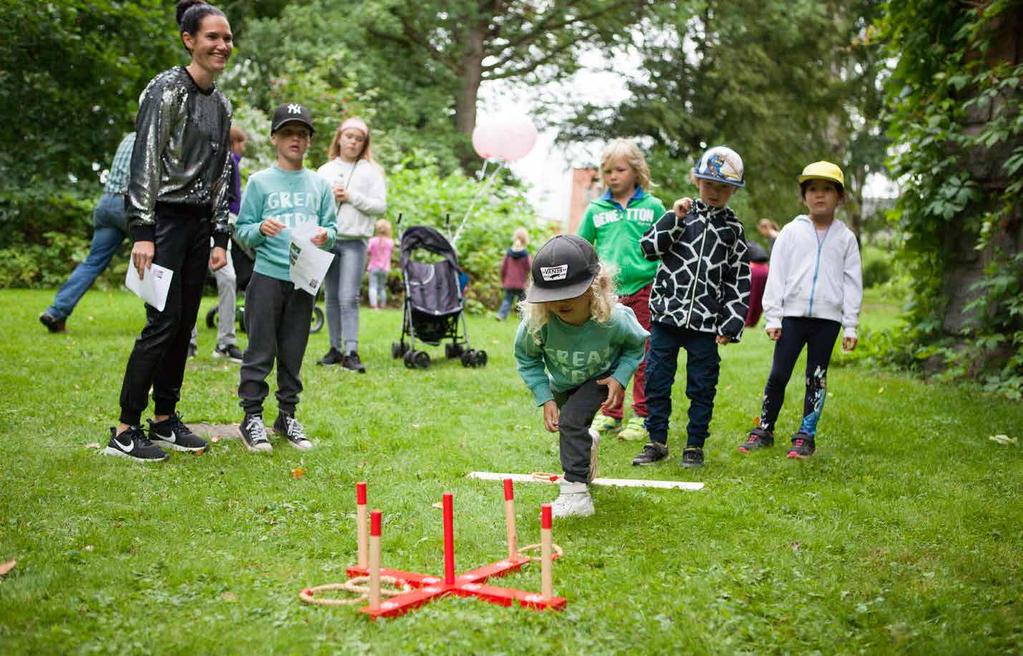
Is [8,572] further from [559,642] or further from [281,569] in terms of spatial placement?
[559,642]

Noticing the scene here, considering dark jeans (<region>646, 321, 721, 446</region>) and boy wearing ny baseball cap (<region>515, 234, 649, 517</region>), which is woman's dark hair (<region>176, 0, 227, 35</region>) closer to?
boy wearing ny baseball cap (<region>515, 234, 649, 517</region>)

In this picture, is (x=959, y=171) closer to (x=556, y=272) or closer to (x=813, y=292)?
(x=813, y=292)

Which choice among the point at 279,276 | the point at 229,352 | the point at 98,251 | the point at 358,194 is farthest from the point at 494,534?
the point at 98,251

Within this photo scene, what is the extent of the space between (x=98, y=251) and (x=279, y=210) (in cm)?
436

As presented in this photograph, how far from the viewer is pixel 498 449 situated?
20.7ft

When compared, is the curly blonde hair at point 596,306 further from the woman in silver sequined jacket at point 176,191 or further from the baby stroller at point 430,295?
the baby stroller at point 430,295

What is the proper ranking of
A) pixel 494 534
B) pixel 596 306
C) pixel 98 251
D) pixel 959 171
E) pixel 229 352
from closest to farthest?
pixel 494 534, pixel 596 306, pixel 959 171, pixel 229 352, pixel 98 251

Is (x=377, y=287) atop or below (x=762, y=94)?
below

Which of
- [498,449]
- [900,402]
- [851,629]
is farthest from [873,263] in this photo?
[851,629]

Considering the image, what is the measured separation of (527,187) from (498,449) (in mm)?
15745

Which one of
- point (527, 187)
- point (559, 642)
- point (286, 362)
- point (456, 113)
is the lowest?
point (559, 642)

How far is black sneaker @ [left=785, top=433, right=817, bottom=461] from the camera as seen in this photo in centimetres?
619

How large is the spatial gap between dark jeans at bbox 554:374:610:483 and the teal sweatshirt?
6.77ft

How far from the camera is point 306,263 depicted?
610cm
